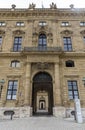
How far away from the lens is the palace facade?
19156mm

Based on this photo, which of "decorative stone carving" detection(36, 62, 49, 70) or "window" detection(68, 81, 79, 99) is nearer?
"window" detection(68, 81, 79, 99)

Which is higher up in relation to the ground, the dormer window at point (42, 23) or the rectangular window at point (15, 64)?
the dormer window at point (42, 23)

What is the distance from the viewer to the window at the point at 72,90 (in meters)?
19.6

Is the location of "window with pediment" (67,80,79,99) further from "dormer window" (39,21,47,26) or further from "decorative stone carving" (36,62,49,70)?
"dormer window" (39,21,47,26)

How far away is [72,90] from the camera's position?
1992 centimetres

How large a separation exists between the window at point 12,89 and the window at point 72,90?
7.55m

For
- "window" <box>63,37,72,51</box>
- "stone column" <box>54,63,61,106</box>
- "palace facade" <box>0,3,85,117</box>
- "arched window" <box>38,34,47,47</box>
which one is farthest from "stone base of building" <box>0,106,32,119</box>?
"window" <box>63,37,72,51</box>

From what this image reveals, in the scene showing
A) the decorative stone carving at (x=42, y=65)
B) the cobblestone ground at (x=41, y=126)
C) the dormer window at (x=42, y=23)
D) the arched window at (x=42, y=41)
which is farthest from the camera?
the dormer window at (x=42, y=23)

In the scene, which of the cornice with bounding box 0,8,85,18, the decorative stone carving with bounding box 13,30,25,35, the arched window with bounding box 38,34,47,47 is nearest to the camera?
the arched window with bounding box 38,34,47,47

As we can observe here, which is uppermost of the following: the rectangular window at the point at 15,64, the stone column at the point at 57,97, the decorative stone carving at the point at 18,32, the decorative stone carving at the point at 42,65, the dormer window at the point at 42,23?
the dormer window at the point at 42,23

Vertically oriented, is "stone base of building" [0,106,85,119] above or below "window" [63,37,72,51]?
below

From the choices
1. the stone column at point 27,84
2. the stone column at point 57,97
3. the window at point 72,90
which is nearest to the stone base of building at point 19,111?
the stone column at point 27,84

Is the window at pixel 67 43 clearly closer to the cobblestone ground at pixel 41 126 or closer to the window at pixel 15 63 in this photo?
the window at pixel 15 63

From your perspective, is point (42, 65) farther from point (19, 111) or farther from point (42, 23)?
point (42, 23)
